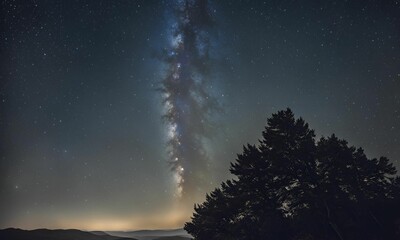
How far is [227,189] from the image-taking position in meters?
26.6

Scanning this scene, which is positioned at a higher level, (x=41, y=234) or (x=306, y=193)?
(x=41, y=234)

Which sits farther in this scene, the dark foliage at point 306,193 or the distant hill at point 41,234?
the distant hill at point 41,234

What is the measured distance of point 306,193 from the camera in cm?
2080

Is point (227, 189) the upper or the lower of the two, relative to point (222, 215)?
upper

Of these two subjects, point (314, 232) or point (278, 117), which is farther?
point (278, 117)

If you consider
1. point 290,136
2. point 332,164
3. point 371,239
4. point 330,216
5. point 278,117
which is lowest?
point 371,239

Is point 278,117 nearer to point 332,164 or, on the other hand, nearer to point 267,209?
point 332,164

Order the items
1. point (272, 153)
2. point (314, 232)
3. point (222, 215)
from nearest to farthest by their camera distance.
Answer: point (314, 232) < point (272, 153) < point (222, 215)

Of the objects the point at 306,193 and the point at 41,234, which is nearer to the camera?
the point at 306,193

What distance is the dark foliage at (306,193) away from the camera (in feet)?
69.3

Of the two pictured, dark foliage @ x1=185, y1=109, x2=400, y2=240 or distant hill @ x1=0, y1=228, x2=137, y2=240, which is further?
distant hill @ x1=0, y1=228, x2=137, y2=240

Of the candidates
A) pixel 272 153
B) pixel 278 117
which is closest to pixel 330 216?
pixel 272 153

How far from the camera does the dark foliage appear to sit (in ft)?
69.3

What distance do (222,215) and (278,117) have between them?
1051cm
